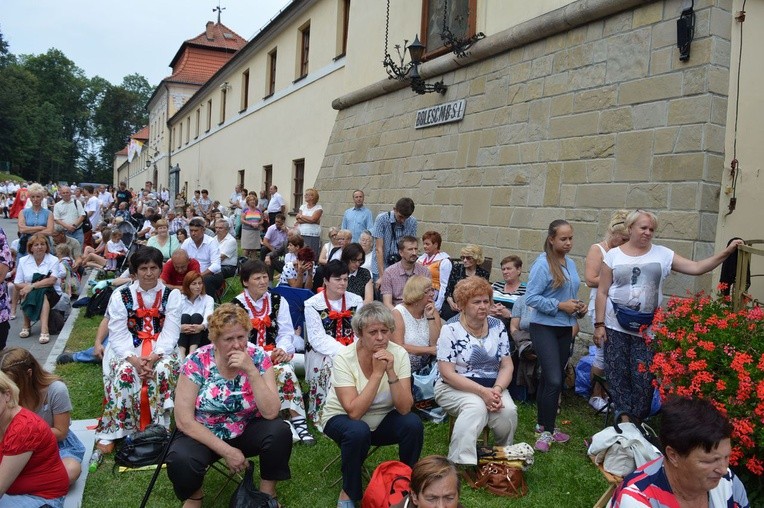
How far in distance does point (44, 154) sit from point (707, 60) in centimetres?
7870

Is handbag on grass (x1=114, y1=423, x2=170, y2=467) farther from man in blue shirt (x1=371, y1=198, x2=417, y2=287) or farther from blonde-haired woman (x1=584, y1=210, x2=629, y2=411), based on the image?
man in blue shirt (x1=371, y1=198, x2=417, y2=287)

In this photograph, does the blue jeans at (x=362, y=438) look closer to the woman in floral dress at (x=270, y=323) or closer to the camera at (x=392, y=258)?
the woman in floral dress at (x=270, y=323)

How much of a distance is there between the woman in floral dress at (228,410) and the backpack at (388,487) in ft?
2.00

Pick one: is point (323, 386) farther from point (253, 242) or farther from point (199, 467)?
point (253, 242)

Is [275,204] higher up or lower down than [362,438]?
higher up

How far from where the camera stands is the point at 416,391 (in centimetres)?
557

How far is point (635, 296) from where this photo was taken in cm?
469

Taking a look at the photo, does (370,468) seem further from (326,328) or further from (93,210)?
(93,210)

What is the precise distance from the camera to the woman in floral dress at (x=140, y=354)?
479cm

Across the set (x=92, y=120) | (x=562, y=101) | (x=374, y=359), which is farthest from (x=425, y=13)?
(x=92, y=120)

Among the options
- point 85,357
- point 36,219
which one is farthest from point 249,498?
point 36,219

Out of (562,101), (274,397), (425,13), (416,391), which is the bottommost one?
(416,391)

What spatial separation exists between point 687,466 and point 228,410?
262 centimetres

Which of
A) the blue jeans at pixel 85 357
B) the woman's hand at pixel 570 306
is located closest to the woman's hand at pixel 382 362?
the woman's hand at pixel 570 306
